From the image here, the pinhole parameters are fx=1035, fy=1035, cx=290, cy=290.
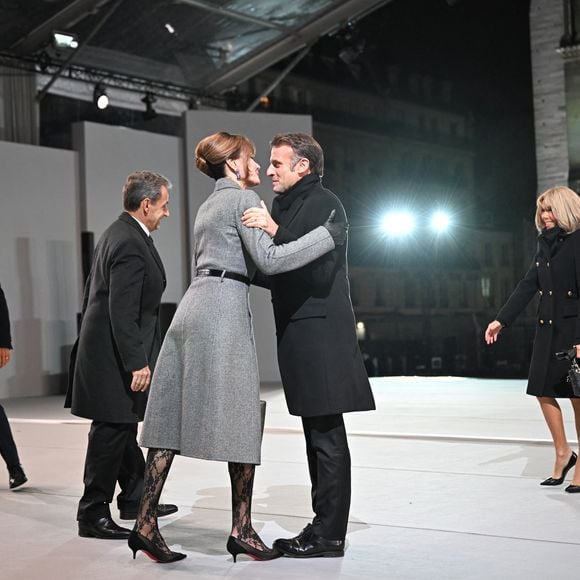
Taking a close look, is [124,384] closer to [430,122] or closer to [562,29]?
[562,29]

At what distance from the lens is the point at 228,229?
140 inches

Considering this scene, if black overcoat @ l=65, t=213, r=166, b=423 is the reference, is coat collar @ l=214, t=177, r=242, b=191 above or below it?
above

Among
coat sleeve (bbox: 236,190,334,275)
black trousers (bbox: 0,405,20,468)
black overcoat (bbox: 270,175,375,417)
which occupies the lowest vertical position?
black trousers (bbox: 0,405,20,468)

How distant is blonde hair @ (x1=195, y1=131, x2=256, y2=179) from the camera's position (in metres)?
3.63

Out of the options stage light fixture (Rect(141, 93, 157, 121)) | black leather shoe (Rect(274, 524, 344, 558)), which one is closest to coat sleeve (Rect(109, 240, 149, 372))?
black leather shoe (Rect(274, 524, 344, 558))

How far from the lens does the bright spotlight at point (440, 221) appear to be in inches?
1124

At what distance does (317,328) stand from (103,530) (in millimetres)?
1220

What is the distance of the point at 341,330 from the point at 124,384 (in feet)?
3.29

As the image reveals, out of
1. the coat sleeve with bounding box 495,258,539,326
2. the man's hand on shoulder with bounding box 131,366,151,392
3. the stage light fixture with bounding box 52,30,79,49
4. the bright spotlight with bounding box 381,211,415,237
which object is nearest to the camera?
the man's hand on shoulder with bounding box 131,366,151,392

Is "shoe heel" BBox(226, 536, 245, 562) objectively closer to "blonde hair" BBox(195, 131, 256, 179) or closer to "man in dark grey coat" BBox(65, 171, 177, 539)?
"man in dark grey coat" BBox(65, 171, 177, 539)

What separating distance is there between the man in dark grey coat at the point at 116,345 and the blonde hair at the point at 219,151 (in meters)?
Answer: 0.60

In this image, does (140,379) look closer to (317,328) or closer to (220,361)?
(220,361)

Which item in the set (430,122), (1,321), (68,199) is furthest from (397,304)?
(1,321)

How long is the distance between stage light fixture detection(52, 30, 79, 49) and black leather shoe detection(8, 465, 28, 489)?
807 cm
